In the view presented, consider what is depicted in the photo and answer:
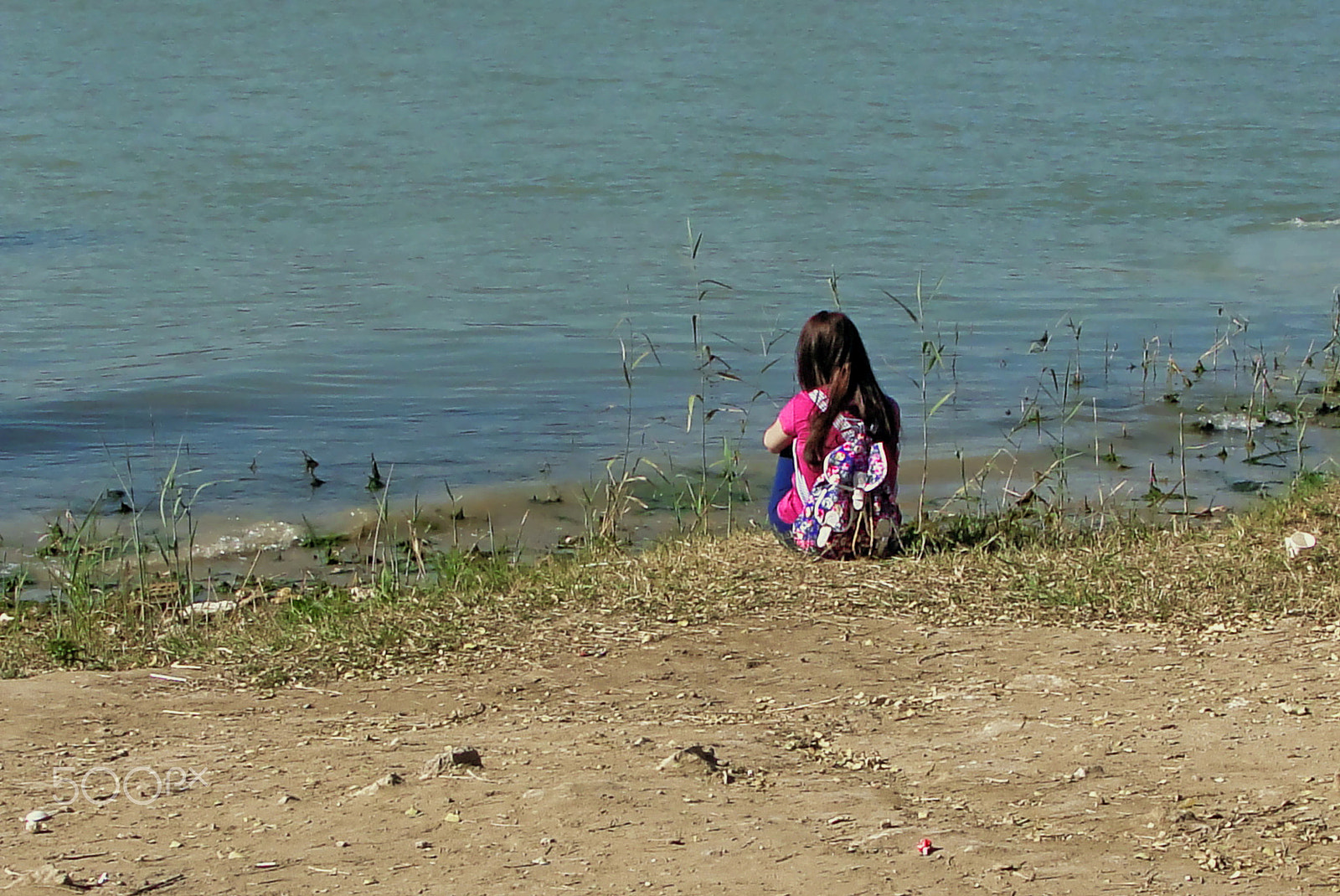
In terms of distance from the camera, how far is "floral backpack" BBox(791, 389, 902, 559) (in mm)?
5559

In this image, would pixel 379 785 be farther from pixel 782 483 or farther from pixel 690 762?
pixel 782 483

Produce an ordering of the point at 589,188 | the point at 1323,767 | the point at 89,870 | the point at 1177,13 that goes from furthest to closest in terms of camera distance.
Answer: the point at 1177,13, the point at 589,188, the point at 1323,767, the point at 89,870

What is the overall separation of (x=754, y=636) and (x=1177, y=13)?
27.4 metres

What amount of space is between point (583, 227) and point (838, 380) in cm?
946

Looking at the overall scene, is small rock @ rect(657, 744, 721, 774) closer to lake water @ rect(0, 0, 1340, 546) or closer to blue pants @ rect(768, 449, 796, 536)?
blue pants @ rect(768, 449, 796, 536)

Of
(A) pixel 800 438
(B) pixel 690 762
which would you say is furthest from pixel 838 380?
(B) pixel 690 762

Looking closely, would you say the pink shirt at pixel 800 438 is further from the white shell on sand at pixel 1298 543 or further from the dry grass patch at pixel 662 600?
the white shell on sand at pixel 1298 543

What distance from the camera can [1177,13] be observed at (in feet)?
96.3

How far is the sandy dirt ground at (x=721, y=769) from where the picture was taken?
3.10 meters

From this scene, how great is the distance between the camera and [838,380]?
18.3ft

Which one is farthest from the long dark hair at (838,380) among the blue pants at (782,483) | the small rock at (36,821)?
the small rock at (36,821)

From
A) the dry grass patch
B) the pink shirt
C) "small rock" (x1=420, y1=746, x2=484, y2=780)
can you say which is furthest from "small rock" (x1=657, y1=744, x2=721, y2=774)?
the pink shirt

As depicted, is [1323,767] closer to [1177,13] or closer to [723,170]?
[723,170]

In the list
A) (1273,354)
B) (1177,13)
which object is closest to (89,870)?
(1273,354)
